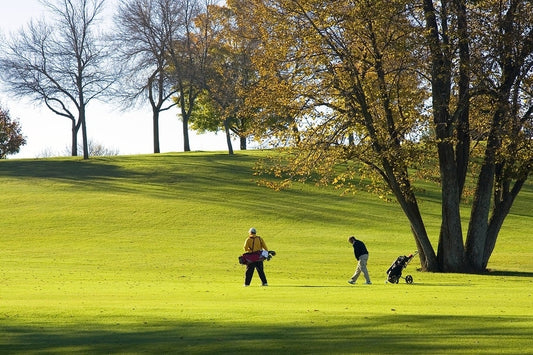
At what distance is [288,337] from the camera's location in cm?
1383

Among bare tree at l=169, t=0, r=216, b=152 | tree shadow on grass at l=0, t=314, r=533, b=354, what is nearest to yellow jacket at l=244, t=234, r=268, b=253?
tree shadow on grass at l=0, t=314, r=533, b=354

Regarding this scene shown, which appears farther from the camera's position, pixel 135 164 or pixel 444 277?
pixel 135 164

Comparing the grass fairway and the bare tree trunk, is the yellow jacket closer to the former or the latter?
the grass fairway

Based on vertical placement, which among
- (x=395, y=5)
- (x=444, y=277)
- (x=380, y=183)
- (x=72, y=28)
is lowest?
(x=444, y=277)

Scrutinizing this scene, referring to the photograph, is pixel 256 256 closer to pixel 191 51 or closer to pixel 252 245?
pixel 252 245

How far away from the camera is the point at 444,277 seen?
114 ft

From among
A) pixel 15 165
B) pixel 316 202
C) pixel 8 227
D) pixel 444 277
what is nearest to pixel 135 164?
pixel 15 165

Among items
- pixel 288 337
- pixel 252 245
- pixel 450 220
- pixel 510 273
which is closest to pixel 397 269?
pixel 252 245

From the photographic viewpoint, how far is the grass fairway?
1399 centimetres

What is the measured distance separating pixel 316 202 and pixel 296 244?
1735cm

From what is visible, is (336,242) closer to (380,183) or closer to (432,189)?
(380,183)

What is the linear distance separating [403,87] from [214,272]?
10842 millimetres

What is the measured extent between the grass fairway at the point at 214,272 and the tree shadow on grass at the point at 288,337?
0.03 meters

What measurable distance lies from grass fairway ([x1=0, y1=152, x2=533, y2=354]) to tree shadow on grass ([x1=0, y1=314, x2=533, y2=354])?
0.10ft
